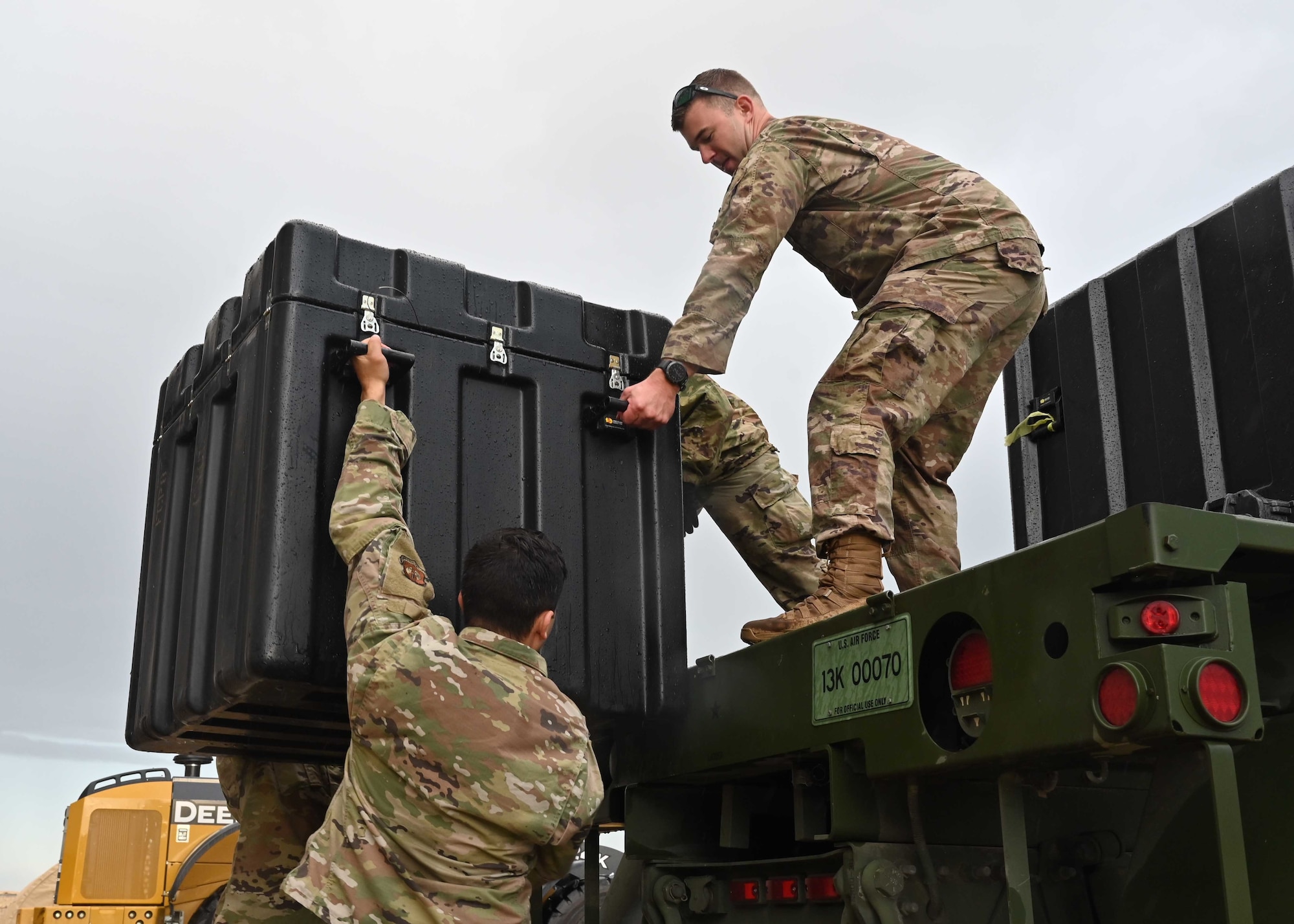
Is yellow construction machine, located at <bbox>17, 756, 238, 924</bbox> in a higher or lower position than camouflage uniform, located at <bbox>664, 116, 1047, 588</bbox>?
lower

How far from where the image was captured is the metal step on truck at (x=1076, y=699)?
1.92 metres

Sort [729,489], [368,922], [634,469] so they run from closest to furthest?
[368,922], [634,469], [729,489]

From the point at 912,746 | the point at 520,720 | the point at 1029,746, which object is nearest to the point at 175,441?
the point at 520,720

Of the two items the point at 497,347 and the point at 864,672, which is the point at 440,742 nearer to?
the point at 864,672

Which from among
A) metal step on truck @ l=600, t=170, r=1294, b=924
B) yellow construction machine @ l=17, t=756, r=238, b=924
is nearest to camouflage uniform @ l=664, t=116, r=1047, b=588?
metal step on truck @ l=600, t=170, r=1294, b=924

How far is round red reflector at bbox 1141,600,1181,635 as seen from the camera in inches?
74.9

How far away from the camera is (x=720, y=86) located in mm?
3795

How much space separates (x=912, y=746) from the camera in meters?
2.29

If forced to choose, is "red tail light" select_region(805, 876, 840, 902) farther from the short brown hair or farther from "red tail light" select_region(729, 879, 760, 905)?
the short brown hair

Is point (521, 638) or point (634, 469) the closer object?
point (521, 638)

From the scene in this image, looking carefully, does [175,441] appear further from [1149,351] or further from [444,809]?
[1149,351]

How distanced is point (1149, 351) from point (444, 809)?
2141 mm

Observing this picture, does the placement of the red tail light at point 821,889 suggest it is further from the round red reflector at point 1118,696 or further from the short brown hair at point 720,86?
the short brown hair at point 720,86

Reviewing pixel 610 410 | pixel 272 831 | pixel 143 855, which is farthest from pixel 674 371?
pixel 143 855
